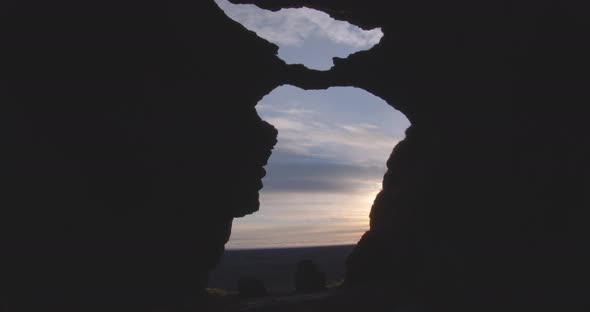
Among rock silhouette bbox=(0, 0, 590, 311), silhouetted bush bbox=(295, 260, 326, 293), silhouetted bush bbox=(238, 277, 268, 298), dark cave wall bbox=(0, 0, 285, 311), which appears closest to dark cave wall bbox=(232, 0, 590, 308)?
rock silhouette bbox=(0, 0, 590, 311)

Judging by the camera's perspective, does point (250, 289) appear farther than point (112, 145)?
Yes

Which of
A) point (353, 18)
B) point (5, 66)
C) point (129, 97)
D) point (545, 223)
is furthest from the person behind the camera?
point (353, 18)

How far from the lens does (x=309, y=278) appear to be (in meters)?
33.5

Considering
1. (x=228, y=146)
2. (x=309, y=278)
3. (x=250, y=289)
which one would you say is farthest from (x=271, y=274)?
(x=228, y=146)

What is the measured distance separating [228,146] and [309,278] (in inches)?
493

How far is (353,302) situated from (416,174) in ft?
38.6

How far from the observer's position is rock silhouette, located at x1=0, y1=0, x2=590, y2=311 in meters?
20.0

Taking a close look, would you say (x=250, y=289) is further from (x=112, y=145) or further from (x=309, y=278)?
(x=112, y=145)

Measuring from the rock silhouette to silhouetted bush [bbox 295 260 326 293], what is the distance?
348 centimetres

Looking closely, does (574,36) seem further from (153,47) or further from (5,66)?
(5,66)

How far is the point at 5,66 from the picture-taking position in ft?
75.6

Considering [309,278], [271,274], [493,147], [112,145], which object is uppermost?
[112,145]

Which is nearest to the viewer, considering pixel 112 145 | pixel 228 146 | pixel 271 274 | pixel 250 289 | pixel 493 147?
pixel 493 147

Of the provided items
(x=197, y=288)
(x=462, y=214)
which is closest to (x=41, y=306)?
(x=197, y=288)
